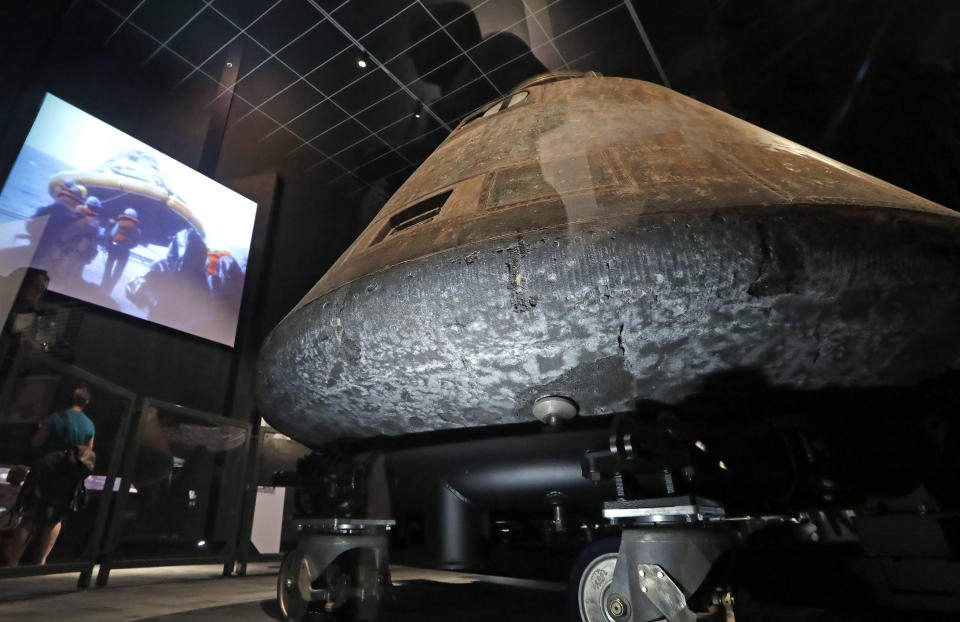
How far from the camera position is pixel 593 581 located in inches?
43.7

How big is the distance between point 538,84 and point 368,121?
306cm

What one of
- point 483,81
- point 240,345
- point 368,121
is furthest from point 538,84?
point 240,345

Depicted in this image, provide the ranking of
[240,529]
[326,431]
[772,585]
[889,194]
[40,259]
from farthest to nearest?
[240,529], [40,259], [772,585], [326,431], [889,194]

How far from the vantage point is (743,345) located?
3.28 ft

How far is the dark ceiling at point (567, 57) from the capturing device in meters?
3.45

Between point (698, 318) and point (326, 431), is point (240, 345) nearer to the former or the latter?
point (326, 431)

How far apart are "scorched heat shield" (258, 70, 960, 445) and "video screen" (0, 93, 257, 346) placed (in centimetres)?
295

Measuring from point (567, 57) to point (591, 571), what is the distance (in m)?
4.22

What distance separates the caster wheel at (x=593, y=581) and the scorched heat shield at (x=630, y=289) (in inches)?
12.5

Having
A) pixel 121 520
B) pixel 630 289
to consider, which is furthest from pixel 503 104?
pixel 121 520

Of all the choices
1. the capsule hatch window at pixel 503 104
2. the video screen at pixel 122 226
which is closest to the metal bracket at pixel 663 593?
the capsule hatch window at pixel 503 104

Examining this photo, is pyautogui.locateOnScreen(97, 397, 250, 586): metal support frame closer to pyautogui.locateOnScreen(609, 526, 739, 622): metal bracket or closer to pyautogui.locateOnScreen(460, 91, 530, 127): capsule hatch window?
pyautogui.locateOnScreen(460, 91, 530, 127): capsule hatch window

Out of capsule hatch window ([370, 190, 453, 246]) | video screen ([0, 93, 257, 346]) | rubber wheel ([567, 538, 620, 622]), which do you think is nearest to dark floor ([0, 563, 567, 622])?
rubber wheel ([567, 538, 620, 622])

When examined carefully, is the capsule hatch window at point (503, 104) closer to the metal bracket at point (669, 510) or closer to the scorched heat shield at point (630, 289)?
the scorched heat shield at point (630, 289)
